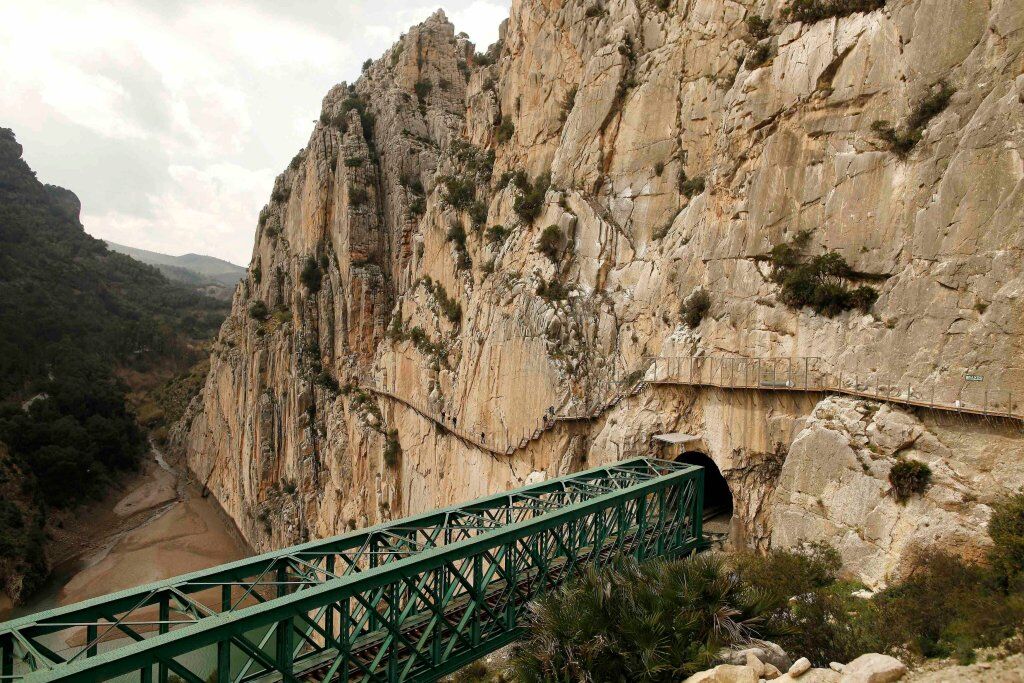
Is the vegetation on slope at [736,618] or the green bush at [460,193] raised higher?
the green bush at [460,193]

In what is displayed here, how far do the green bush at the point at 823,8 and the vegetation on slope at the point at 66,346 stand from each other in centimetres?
5497

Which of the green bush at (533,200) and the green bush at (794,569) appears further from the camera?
the green bush at (533,200)

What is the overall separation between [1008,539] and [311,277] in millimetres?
46609

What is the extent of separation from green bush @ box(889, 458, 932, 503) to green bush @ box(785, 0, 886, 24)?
42.5ft

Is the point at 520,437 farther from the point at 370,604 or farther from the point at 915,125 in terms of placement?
the point at 915,125

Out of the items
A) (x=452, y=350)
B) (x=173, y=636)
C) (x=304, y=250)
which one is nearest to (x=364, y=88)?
(x=304, y=250)

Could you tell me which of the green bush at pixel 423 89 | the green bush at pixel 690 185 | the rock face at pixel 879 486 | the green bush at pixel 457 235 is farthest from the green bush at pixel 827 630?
the green bush at pixel 423 89

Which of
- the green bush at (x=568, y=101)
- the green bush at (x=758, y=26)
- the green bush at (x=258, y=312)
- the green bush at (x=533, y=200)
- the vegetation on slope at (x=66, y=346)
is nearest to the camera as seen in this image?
the green bush at (x=758, y=26)

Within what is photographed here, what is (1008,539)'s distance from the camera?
10.6 meters

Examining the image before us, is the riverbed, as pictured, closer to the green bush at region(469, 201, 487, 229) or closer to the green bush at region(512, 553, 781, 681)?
the green bush at region(469, 201, 487, 229)

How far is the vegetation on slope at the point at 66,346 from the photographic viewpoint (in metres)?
52.1

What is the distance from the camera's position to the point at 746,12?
68.7 feet

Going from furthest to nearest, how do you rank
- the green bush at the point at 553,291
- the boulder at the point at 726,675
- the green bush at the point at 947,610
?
the green bush at the point at 553,291 < the green bush at the point at 947,610 < the boulder at the point at 726,675

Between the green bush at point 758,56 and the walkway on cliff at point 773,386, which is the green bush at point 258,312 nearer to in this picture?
the walkway on cliff at point 773,386
